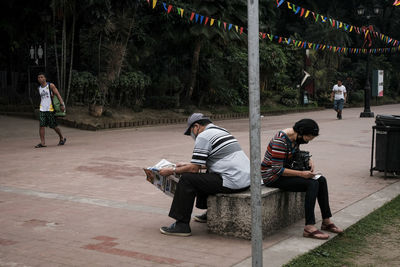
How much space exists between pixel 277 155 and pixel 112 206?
7.80 ft

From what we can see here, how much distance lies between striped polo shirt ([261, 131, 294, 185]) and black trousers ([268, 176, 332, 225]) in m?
0.09

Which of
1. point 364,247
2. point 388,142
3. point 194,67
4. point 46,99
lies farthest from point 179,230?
point 194,67

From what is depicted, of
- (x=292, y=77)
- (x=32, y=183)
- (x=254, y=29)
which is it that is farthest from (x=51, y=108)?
(x=292, y=77)

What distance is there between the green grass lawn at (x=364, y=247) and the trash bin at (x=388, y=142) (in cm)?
249

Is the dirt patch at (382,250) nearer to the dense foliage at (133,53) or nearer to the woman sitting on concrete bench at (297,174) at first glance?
the woman sitting on concrete bench at (297,174)

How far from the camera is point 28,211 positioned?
648 centimetres

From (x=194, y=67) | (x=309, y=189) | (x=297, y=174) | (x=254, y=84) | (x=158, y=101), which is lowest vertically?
(x=309, y=189)

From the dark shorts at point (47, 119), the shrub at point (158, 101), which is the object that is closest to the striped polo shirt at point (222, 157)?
the dark shorts at point (47, 119)

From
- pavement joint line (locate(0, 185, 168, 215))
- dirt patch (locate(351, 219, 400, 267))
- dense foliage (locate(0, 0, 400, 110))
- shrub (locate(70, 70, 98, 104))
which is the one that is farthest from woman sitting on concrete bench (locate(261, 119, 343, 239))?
shrub (locate(70, 70, 98, 104))

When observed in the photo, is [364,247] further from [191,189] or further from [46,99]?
[46,99]

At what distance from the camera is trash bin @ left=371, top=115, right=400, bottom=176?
8547 millimetres

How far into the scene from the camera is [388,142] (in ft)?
28.0

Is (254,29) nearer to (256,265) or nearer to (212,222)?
(256,265)

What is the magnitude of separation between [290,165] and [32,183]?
444 centimetres
